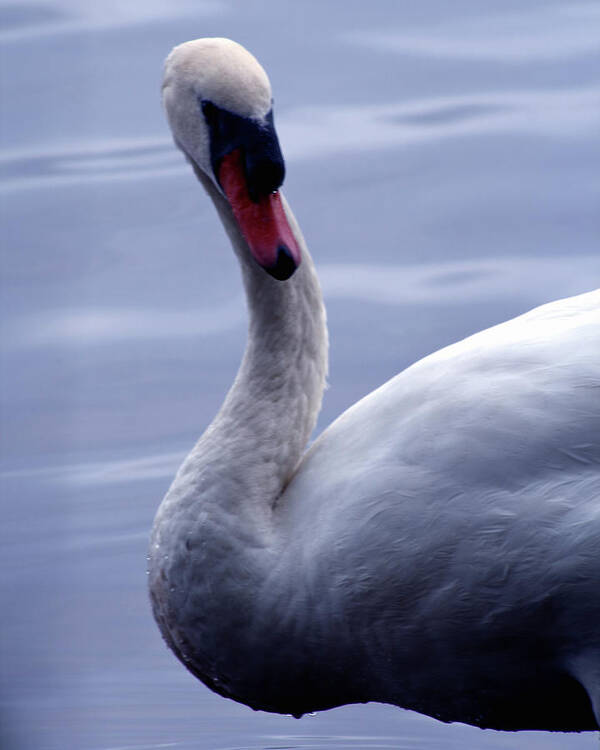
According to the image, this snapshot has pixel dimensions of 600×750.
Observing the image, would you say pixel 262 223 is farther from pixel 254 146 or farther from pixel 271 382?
pixel 271 382

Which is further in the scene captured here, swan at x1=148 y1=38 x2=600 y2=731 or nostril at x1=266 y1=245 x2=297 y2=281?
nostril at x1=266 y1=245 x2=297 y2=281

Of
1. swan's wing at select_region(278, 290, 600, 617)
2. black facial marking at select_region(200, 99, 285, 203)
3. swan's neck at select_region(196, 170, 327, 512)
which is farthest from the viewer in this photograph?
swan's neck at select_region(196, 170, 327, 512)

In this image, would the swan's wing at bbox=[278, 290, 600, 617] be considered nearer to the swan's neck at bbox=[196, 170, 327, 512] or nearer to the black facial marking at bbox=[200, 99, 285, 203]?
the swan's neck at bbox=[196, 170, 327, 512]

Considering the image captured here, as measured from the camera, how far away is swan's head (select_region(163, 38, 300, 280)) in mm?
2430

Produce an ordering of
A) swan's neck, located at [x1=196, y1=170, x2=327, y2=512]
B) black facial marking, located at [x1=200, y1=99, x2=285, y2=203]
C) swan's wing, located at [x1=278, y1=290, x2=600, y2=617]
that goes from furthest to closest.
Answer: swan's neck, located at [x1=196, y1=170, x2=327, y2=512] < black facial marking, located at [x1=200, y1=99, x2=285, y2=203] < swan's wing, located at [x1=278, y1=290, x2=600, y2=617]

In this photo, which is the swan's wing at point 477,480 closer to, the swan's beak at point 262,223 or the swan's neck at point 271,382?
the swan's neck at point 271,382

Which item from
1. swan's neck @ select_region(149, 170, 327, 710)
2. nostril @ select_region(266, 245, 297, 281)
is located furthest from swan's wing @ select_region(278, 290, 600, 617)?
nostril @ select_region(266, 245, 297, 281)

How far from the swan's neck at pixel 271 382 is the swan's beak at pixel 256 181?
0.15m

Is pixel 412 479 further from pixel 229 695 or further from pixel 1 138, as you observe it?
pixel 1 138

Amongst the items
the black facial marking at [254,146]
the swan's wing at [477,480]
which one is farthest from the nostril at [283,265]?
the swan's wing at [477,480]

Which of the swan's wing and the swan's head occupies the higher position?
the swan's head

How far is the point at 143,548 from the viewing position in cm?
411

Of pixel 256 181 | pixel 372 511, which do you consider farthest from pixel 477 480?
pixel 256 181

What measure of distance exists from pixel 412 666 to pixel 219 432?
573 mm
